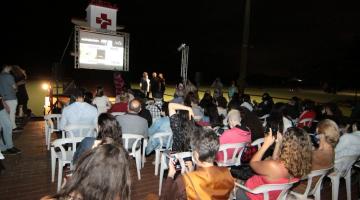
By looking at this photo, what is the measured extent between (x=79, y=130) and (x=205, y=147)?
3.24 metres

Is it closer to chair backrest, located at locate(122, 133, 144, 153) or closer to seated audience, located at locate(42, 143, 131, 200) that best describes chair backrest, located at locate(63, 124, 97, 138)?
chair backrest, located at locate(122, 133, 144, 153)

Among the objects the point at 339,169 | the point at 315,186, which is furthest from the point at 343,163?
the point at 315,186

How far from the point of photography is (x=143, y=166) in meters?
5.33

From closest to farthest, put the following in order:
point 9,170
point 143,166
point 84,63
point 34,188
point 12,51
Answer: point 34,188, point 9,170, point 143,166, point 84,63, point 12,51

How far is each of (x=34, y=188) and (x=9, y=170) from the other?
972 millimetres

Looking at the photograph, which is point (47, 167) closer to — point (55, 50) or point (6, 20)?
point (6, 20)

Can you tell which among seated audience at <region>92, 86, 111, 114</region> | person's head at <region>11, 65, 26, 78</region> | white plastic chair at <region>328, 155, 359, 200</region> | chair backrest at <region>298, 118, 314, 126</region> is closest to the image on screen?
person's head at <region>11, 65, 26, 78</region>

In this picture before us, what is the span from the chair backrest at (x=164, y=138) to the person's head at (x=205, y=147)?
248cm

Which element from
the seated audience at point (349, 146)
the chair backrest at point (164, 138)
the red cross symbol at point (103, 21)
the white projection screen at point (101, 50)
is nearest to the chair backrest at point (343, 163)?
the seated audience at point (349, 146)

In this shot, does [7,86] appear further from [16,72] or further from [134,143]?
[134,143]

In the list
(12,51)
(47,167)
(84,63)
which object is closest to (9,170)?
(47,167)

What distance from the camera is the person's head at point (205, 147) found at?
2305mm

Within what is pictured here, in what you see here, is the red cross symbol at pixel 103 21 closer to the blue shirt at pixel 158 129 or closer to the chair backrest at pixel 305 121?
the blue shirt at pixel 158 129

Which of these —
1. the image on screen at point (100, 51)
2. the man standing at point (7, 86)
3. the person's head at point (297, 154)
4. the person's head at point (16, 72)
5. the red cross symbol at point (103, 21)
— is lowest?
the person's head at point (297, 154)
